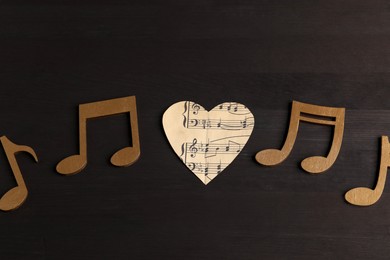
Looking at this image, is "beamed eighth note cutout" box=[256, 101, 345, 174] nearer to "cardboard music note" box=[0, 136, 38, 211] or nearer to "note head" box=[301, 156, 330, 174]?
"note head" box=[301, 156, 330, 174]

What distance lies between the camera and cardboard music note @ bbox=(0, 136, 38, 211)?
881 mm

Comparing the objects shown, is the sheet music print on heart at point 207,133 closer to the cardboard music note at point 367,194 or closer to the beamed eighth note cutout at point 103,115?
the beamed eighth note cutout at point 103,115

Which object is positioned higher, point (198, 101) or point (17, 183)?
point (198, 101)

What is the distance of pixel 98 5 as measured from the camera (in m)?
1.01

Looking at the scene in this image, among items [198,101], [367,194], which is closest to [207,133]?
[198,101]

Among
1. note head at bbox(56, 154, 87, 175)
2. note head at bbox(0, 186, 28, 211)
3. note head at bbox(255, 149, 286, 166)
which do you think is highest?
note head at bbox(255, 149, 286, 166)

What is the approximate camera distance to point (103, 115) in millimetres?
927

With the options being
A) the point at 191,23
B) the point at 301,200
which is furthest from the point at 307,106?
the point at 191,23

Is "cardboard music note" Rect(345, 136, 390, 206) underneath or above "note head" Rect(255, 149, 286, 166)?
underneath

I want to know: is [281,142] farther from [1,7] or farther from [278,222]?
[1,7]

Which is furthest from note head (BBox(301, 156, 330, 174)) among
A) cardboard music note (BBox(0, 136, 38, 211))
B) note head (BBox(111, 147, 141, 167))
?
cardboard music note (BBox(0, 136, 38, 211))

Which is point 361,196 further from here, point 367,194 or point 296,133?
point 296,133

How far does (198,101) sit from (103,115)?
17 centimetres

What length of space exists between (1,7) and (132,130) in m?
0.38
